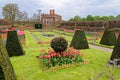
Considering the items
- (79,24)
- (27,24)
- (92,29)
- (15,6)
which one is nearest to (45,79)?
(92,29)

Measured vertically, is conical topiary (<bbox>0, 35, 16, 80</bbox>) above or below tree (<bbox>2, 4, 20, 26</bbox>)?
below

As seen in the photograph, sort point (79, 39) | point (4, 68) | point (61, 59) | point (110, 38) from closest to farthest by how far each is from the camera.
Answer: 1. point (4, 68)
2. point (61, 59)
3. point (79, 39)
4. point (110, 38)

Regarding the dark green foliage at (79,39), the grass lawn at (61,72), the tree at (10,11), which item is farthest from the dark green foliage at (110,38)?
the tree at (10,11)

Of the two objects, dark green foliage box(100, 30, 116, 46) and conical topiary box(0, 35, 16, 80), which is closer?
conical topiary box(0, 35, 16, 80)

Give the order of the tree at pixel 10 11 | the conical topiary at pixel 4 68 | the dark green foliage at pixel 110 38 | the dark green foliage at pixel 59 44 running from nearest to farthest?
the conical topiary at pixel 4 68 < the dark green foliage at pixel 59 44 < the dark green foliage at pixel 110 38 < the tree at pixel 10 11

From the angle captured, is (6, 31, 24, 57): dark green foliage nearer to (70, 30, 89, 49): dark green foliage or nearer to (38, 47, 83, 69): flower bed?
(38, 47, 83, 69): flower bed

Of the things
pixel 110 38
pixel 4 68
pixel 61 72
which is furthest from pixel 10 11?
pixel 4 68

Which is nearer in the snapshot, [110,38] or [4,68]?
[4,68]

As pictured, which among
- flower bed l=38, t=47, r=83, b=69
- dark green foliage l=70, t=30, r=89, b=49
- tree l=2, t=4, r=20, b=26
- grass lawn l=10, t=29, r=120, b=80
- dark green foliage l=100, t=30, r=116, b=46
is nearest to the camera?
grass lawn l=10, t=29, r=120, b=80

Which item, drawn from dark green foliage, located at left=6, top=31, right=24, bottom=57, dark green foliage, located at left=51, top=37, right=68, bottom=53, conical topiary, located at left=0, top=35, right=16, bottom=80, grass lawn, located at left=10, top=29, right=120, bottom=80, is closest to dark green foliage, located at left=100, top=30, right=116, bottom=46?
grass lawn, located at left=10, top=29, right=120, bottom=80

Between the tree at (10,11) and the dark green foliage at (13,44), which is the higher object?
the tree at (10,11)

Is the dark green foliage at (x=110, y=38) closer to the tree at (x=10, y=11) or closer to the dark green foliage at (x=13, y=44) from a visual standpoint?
the dark green foliage at (x=13, y=44)

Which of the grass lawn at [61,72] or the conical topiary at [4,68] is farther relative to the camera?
the grass lawn at [61,72]

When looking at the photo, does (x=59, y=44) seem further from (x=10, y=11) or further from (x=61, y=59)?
(x=10, y=11)
